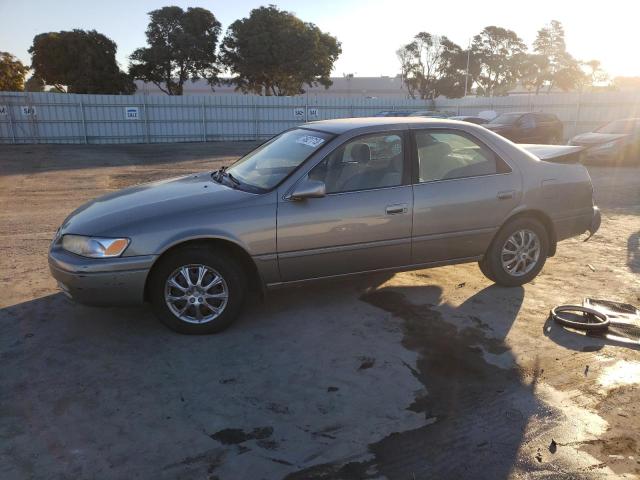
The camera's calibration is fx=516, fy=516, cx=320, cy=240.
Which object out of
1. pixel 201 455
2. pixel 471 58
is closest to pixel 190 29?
pixel 471 58

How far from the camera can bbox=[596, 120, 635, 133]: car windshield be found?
15.5 metres

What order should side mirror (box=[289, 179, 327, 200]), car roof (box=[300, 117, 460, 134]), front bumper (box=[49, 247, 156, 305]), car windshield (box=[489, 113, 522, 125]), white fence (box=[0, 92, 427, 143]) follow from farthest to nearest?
white fence (box=[0, 92, 427, 143]) → car windshield (box=[489, 113, 522, 125]) → car roof (box=[300, 117, 460, 134]) → side mirror (box=[289, 179, 327, 200]) → front bumper (box=[49, 247, 156, 305])

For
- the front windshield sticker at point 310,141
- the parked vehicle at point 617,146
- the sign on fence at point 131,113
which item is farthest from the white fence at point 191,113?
the front windshield sticker at point 310,141

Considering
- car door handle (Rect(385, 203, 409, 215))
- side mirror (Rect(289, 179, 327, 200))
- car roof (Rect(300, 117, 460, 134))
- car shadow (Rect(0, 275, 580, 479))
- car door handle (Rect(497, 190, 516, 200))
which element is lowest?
car shadow (Rect(0, 275, 580, 479))

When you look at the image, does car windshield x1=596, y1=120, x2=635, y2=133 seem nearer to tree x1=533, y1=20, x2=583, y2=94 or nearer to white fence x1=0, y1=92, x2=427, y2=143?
white fence x1=0, y1=92, x2=427, y2=143

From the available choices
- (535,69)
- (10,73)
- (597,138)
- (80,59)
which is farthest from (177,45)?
(535,69)

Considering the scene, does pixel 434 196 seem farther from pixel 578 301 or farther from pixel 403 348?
pixel 578 301

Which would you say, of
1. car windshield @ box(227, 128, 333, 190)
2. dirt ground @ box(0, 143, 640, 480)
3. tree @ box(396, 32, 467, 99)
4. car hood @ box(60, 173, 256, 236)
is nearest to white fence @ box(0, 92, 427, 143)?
car windshield @ box(227, 128, 333, 190)

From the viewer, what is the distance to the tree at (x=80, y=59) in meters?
41.2

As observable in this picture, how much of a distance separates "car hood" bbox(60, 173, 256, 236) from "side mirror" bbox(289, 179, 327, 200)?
1.16ft

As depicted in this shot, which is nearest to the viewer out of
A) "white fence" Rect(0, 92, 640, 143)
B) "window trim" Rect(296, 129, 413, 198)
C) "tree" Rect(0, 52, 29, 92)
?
"window trim" Rect(296, 129, 413, 198)

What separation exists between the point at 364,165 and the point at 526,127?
16.0 metres

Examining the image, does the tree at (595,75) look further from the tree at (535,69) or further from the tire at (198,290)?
the tire at (198,290)

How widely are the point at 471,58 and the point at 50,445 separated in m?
76.1
